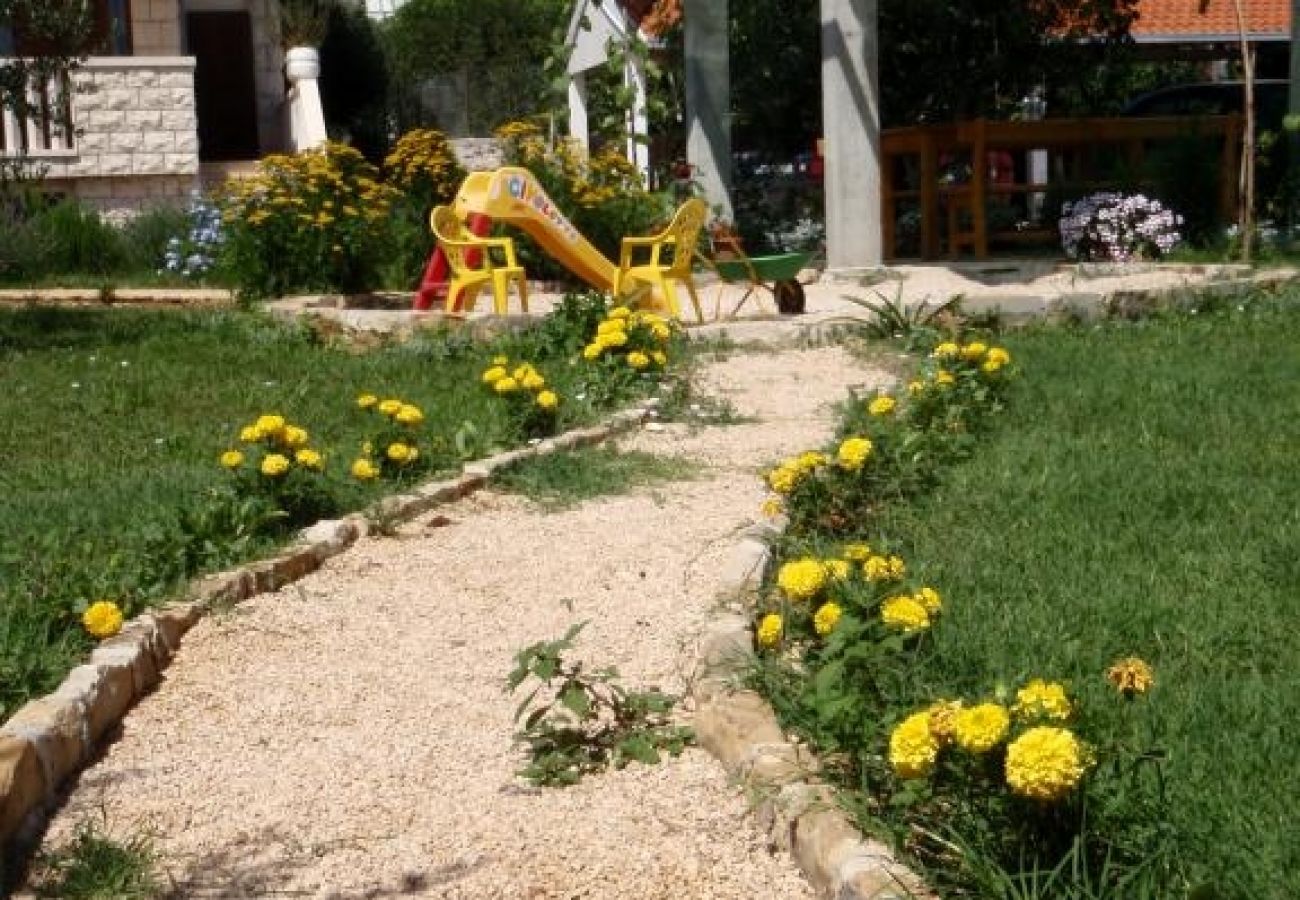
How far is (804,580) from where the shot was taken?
14.6 ft

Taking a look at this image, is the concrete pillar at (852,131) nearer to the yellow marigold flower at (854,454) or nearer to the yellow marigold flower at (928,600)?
the yellow marigold flower at (854,454)

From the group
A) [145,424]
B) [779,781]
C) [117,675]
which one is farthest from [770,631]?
[145,424]

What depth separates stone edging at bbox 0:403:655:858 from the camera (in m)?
4.19

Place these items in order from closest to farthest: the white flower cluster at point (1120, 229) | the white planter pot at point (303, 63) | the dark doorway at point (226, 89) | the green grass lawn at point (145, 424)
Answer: the green grass lawn at point (145, 424), the white flower cluster at point (1120, 229), the white planter pot at point (303, 63), the dark doorway at point (226, 89)

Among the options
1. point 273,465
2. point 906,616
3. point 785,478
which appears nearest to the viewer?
point 906,616

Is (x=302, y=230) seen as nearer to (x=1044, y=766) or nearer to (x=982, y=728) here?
(x=982, y=728)

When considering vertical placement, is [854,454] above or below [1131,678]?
above

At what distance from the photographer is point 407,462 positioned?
7.37m

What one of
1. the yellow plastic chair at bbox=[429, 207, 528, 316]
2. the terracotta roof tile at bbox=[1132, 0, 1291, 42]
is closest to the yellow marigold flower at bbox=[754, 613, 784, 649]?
the yellow plastic chair at bbox=[429, 207, 528, 316]

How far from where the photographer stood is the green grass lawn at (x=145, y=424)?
5387mm

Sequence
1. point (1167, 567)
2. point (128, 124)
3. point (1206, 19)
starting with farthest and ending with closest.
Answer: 1. point (1206, 19)
2. point (128, 124)
3. point (1167, 567)

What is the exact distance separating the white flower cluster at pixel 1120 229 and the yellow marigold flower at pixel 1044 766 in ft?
41.5

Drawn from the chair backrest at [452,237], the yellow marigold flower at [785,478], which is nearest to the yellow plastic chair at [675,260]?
the chair backrest at [452,237]

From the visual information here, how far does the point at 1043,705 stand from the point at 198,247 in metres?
15.2
